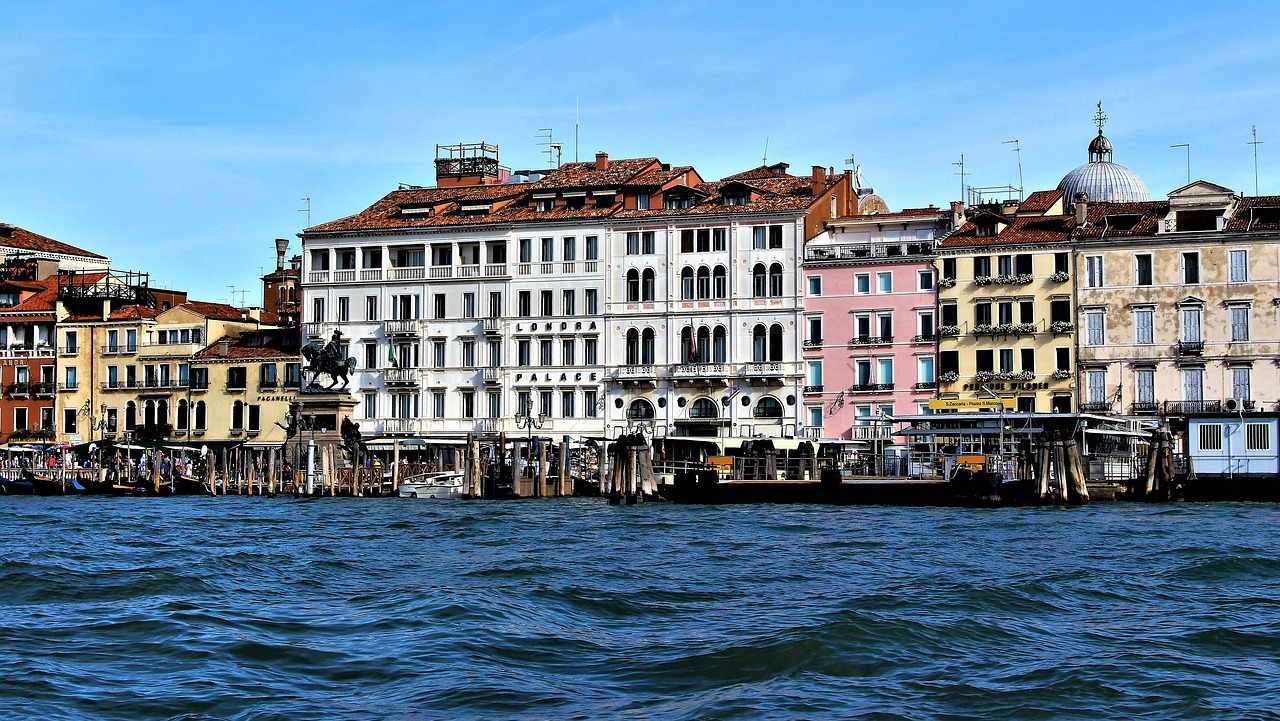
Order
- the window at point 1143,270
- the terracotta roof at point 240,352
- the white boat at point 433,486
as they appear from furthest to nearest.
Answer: the terracotta roof at point 240,352 → the window at point 1143,270 → the white boat at point 433,486

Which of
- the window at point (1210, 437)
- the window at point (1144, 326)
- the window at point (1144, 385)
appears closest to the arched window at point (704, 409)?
the window at point (1144, 385)

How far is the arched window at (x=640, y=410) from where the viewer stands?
54.6 m

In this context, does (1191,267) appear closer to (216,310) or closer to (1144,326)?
(1144,326)

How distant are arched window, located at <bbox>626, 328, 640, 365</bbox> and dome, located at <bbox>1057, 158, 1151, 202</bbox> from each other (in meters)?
16.7

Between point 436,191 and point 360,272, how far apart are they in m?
4.63

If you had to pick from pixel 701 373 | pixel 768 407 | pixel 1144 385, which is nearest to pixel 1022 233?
pixel 1144 385

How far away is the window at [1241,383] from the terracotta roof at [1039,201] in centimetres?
818

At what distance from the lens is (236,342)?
61281mm

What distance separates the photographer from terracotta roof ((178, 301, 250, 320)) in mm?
62156

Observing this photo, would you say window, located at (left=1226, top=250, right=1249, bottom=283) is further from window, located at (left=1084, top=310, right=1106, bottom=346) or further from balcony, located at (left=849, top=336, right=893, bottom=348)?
balcony, located at (left=849, top=336, right=893, bottom=348)

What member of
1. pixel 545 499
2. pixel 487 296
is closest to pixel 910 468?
pixel 545 499

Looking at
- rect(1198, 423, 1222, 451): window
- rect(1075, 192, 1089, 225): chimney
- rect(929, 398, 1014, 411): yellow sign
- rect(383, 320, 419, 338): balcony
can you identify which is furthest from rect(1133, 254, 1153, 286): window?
rect(383, 320, 419, 338): balcony

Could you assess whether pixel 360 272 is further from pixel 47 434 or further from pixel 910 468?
pixel 910 468

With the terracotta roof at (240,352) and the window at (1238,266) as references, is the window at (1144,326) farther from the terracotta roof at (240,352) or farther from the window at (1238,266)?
the terracotta roof at (240,352)
